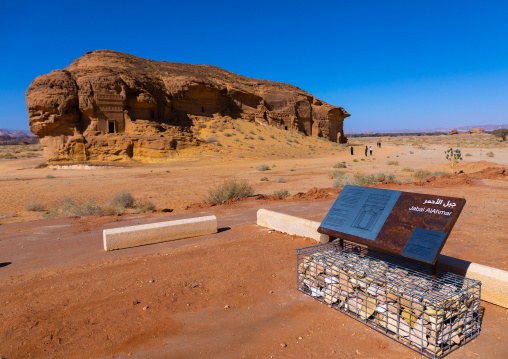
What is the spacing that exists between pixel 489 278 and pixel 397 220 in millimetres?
1541

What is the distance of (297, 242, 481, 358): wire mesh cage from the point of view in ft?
12.6

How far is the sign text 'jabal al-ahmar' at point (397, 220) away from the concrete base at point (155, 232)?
385cm

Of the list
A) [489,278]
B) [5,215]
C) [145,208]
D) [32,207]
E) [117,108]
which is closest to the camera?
[489,278]

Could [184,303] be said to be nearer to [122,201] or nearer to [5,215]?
[122,201]

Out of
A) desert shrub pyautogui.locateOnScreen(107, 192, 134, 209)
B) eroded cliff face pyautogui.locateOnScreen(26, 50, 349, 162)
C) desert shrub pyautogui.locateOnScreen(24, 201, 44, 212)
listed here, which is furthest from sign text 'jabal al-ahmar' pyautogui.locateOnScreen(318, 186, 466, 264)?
eroded cliff face pyautogui.locateOnScreen(26, 50, 349, 162)

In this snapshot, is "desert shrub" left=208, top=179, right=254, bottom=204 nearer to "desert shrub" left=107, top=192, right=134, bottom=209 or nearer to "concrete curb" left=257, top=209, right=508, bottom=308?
"desert shrub" left=107, top=192, right=134, bottom=209

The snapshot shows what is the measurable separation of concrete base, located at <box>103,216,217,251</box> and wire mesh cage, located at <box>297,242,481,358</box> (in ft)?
11.9

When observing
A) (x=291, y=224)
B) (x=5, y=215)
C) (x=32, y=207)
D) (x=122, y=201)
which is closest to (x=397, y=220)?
(x=291, y=224)

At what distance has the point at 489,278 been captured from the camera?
4.77 meters

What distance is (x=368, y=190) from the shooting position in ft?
18.7

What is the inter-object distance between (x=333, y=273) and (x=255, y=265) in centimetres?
188

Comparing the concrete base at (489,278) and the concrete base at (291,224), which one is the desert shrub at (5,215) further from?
the concrete base at (489,278)

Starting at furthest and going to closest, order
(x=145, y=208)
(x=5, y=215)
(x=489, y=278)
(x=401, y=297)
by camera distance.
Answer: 1. (x=145, y=208)
2. (x=5, y=215)
3. (x=489, y=278)
4. (x=401, y=297)

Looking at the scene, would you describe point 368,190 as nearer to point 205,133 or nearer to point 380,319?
point 380,319
